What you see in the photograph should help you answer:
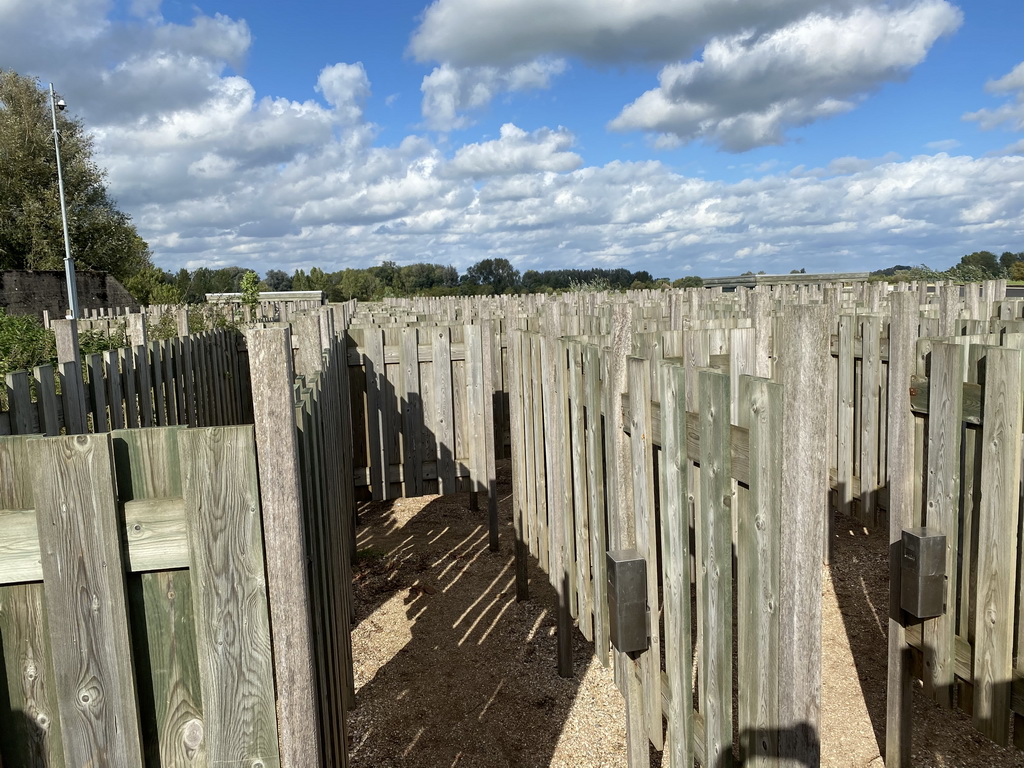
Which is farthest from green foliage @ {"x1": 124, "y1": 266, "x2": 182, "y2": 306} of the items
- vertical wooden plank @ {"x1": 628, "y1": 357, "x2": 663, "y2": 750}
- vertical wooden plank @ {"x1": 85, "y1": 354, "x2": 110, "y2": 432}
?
vertical wooden plank @ {"x1": 628, "y1": 357, "x2": 663, "y2": 750}

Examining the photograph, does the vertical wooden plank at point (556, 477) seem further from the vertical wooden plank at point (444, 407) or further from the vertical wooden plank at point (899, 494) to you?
the vertical wooden plank at point (444, 407)

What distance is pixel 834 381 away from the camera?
5625 mm

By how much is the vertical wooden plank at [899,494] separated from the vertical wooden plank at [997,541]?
1.45 ft

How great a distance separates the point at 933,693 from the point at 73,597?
3387 mm

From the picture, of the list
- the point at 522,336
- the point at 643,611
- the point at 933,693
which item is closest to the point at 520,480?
the point at 522,336

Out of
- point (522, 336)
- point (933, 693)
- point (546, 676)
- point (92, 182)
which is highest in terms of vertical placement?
point (92, 182)

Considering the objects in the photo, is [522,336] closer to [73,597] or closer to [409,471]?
[409,471]

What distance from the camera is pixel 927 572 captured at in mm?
3043

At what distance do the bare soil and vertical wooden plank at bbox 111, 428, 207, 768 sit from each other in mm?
2225

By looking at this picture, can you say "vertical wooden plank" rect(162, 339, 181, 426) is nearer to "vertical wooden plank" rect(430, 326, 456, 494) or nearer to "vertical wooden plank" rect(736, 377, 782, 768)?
"vertical wooden plank" rect(430, 326, 456, 494)

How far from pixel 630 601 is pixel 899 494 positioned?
150 centimetres

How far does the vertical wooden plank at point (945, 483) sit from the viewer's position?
A: 298cm

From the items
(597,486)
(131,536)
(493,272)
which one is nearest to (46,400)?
(131,536)

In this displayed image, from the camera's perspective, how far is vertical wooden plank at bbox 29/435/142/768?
68.9 inches
